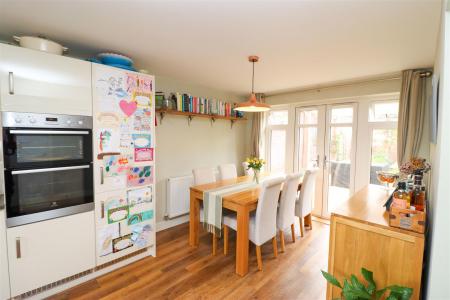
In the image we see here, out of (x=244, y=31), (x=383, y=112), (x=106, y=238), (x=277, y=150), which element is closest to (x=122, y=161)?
(x=106, y=238)

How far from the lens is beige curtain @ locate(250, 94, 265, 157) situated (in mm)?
4411

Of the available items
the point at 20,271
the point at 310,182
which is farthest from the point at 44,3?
the point at 310,182

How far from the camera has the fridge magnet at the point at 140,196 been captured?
2.33 m

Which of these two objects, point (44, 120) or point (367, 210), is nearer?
point (367, 210)

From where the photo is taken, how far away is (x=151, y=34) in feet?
6.34

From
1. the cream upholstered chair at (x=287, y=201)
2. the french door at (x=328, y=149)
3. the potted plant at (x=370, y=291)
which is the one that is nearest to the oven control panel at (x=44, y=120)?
the cream upholstered chair at (x=287, y=201)

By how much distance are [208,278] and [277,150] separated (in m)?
2.94

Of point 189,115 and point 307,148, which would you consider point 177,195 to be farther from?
point 307,148

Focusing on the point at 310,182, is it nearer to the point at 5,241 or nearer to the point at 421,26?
the point at 421,26

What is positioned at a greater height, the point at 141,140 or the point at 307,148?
the point at 141,140

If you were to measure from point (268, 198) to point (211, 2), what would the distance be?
5.97ft

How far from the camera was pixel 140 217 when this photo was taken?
241 cm

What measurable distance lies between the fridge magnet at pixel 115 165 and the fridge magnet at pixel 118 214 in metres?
0.36

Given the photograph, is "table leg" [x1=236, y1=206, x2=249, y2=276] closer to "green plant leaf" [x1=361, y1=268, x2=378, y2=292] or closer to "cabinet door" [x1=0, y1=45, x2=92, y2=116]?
"green plant leaf" [x1=361, y1=268, x2=378, y2=292]
